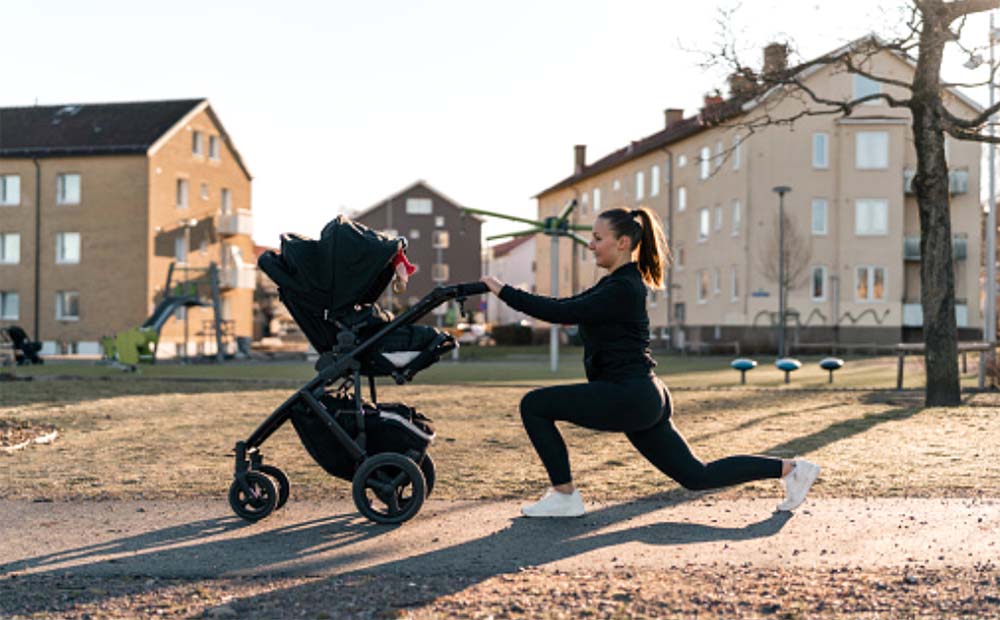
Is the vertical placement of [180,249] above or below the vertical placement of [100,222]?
below

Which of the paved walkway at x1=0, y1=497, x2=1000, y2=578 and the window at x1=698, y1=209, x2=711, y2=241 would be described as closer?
the paved walkway at x1=0, y1=497, x2=1000, y2=578

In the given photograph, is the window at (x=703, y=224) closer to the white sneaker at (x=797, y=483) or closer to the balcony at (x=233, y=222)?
the balcony at (x=233, y=222)

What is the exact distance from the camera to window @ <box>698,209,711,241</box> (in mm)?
55250

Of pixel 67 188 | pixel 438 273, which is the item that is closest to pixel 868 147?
pixel 67 188

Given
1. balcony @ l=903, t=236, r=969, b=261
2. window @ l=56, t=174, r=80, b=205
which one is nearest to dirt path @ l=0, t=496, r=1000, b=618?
balcony @ l=903, t=236, r=969, b=261

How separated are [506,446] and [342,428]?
14.7ft

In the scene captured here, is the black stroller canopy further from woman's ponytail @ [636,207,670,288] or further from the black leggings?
woman's ponytail @ [636,207,670,288]

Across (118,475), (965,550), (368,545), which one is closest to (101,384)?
(118,475)

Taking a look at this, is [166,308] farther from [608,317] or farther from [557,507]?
[608,317]

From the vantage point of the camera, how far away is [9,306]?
5266 cm

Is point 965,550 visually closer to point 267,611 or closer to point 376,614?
point 376,614

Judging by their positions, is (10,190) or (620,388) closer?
(620,388)

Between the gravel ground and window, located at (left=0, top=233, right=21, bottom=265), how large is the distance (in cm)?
5157

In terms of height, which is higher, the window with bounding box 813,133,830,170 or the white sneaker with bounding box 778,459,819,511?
the window with bounding box 813,133,830,170
